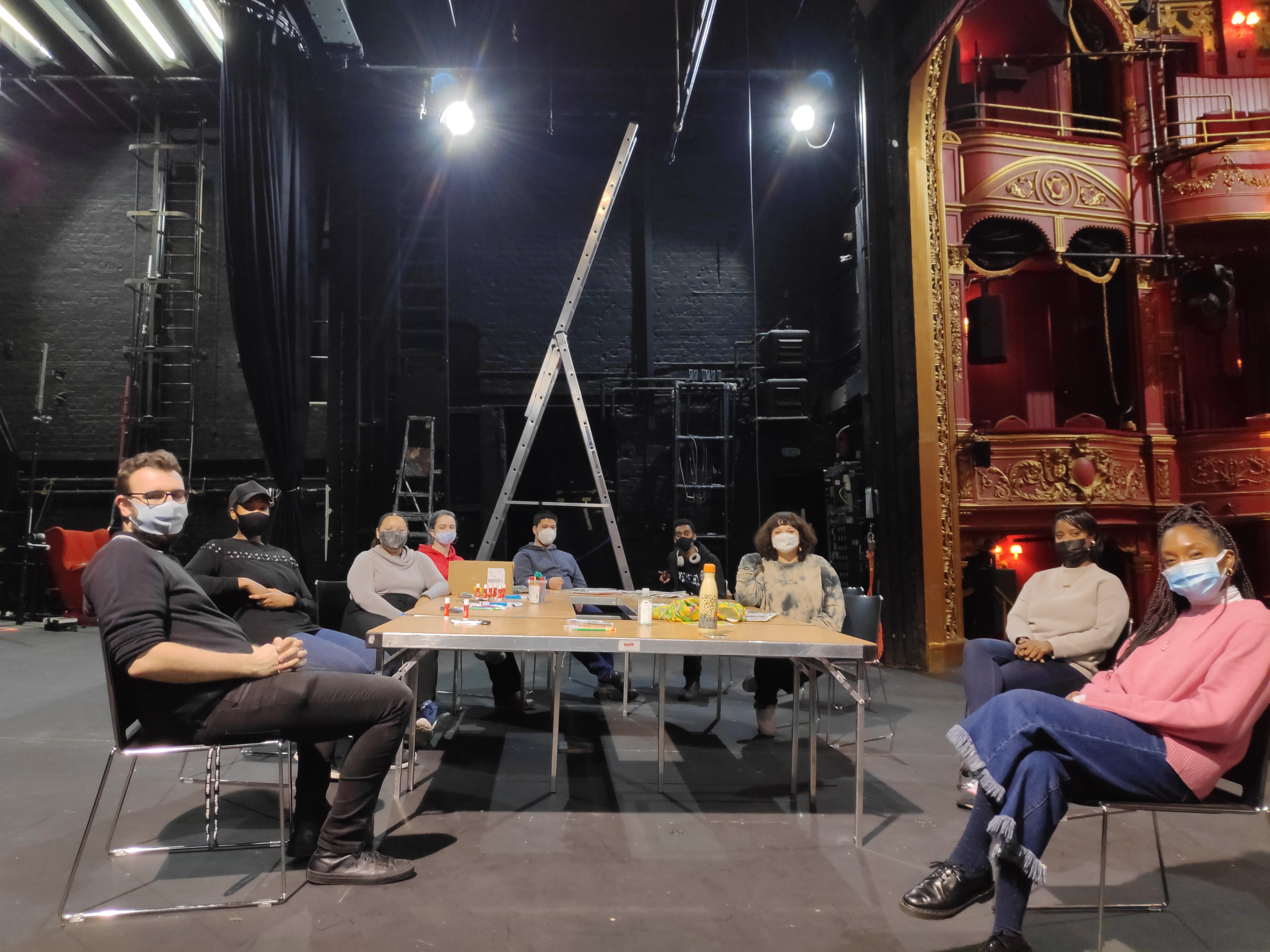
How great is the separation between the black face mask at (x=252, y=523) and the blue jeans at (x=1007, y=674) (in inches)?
110

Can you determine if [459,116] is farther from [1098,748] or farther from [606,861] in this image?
[1098,748]

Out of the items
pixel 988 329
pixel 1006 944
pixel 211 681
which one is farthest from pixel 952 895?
pixel 988 329

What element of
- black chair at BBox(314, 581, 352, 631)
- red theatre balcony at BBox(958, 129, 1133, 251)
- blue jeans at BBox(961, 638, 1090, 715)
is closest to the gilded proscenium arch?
red theatre balcony at BBox(958, 129, 1133, 251)

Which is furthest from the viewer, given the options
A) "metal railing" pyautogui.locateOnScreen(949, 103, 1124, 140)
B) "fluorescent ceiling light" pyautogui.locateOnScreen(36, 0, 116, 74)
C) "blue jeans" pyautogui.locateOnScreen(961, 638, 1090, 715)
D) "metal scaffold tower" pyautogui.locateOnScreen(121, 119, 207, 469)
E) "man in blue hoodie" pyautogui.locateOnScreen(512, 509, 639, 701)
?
"metal scaffold tower" pyautogui.locateOnScreen(121, 119, 207, 469)

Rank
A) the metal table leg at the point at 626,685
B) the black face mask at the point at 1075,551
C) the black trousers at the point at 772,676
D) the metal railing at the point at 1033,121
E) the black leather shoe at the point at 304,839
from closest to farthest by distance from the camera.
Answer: the black leather shoe at the point at 304,839 → the black face mask at the point at 1075,551 → the black trousers at the point at 772,676 → the metal table leg at the point at 626,685 → the metal railing at the point at 1033,121

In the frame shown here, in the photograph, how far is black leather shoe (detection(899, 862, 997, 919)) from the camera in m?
1.87

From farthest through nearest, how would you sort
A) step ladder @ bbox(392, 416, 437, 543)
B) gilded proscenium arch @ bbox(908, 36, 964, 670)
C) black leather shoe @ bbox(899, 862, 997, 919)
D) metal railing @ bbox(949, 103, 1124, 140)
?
step ladder @ bbox(392, 416, 437, 543), metal railing @ bbox(949, 103, 1124, 140), gilded proscenium arch @ bbox(908, 36, 964, 670), black leather shoe @ bbox(899, 862, 997, 919)

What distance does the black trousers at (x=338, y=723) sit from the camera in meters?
2.05

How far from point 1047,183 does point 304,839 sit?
8.42 meters

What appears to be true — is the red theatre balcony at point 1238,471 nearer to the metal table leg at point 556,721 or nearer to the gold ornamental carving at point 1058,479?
the gold ornamental carving at point 1058,479

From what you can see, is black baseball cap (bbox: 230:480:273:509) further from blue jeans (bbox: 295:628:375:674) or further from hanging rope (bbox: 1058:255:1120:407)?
hanging rope (bbox: 1058:255:1120:407)

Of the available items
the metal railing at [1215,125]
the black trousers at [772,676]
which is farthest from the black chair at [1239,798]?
the metal railing at [1215,125]

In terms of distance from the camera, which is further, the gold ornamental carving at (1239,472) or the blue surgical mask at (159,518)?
the gold ornamental carving at (1239,472)

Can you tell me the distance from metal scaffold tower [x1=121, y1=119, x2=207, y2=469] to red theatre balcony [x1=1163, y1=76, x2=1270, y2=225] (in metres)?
10.7
